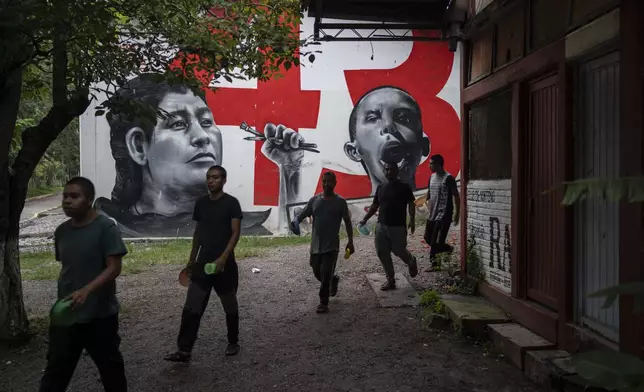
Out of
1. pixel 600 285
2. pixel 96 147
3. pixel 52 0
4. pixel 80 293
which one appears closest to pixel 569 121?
pixel 600 285

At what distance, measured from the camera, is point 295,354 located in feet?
18.2

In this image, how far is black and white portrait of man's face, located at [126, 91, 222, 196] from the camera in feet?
50.1

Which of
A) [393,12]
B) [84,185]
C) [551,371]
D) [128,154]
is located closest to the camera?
[84,185]

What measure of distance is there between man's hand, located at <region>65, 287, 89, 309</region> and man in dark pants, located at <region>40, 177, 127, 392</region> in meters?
0.08

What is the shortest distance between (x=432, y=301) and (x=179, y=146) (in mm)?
10302

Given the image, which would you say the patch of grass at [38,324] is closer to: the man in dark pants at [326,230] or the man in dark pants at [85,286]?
the man in dark pants at [85,286]

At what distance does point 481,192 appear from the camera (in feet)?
23.7

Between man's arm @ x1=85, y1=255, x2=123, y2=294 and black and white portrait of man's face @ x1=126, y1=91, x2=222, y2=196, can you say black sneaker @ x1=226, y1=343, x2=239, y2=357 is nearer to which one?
man's arm @ x1=85, y1=255, x2=123, y2=294

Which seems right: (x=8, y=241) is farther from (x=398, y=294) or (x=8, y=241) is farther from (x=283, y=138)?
(x=283, y=138)

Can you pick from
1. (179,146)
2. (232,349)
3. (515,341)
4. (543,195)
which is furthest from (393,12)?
(179,146)

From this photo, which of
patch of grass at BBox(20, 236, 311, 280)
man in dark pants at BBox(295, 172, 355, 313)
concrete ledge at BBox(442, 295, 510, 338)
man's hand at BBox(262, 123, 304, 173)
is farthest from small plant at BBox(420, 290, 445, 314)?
man's hand at BBox(262, 123, 304, 173)

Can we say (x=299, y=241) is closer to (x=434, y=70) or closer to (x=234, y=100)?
(x=234, y=100)

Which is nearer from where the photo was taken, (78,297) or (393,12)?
(78,297)

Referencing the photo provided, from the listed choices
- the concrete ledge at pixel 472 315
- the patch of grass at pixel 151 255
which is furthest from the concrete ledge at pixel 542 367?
the patch of grass at pixel 151 255
